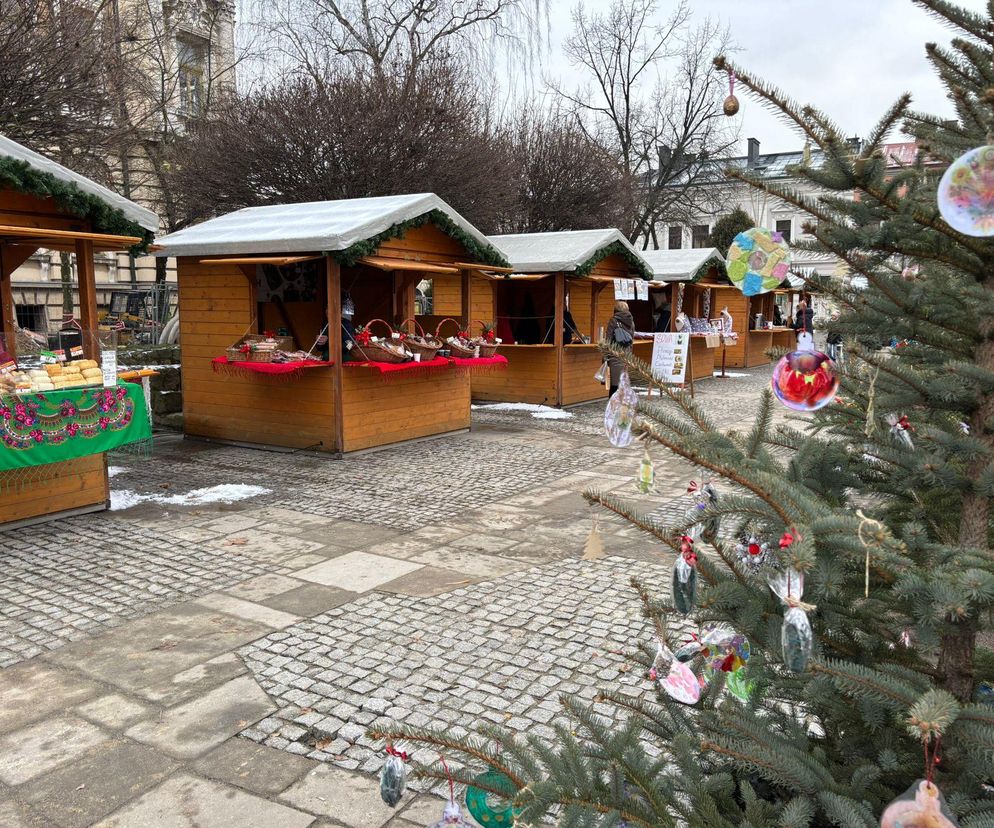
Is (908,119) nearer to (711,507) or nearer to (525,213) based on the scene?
(711,507)

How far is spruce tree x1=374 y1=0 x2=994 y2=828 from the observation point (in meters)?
1.74

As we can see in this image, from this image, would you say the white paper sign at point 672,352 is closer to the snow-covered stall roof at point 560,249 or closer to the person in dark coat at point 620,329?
the person in dark coat at point 620,329

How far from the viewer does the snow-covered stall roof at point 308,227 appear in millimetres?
9664

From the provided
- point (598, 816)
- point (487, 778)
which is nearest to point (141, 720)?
point (487, 778)

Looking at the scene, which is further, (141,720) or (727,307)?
(727,307)

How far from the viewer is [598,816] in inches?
75.2

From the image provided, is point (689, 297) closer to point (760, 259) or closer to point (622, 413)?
point (760, 259)

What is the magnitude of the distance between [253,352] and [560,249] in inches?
279

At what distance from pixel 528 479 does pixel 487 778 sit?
7.27 meters

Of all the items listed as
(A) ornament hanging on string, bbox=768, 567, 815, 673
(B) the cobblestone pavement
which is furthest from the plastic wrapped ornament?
(A) ornament hanging on string, bbox=768, 567, 815, 673

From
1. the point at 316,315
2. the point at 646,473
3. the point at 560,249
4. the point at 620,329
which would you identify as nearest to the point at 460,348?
the point at 316,315

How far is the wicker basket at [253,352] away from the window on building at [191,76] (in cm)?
1373

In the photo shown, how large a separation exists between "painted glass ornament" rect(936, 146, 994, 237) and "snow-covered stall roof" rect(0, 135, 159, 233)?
708cm

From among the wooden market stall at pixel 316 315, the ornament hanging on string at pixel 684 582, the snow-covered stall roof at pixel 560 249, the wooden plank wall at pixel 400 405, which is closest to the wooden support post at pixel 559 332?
the snow-covered stall roof at pixel 560 249
